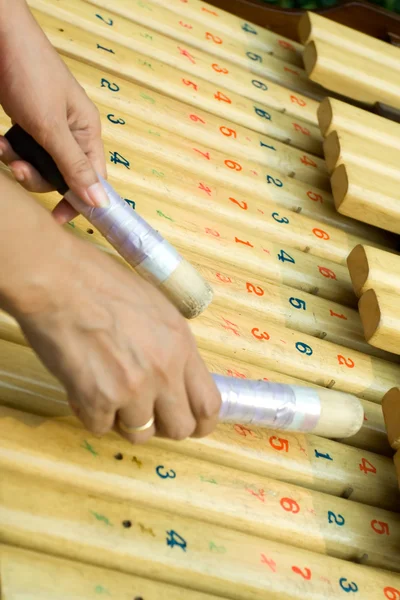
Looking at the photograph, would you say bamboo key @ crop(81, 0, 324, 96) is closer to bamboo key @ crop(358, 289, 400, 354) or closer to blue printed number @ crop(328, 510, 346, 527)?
bamboo key @ crop(358, 289, 400, 354)

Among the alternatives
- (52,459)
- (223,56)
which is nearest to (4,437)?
(52,459)

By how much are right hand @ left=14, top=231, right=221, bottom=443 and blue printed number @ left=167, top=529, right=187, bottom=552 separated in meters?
0.13

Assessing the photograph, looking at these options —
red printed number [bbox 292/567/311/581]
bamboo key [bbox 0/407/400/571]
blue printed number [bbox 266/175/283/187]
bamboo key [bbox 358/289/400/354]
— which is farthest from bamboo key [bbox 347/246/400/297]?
red printed number [bbox 292/567/311/581]

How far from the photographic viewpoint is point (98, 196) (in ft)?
3.00

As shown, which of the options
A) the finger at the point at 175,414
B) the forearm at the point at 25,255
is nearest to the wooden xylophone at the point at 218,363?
the finger at the point at 175,414

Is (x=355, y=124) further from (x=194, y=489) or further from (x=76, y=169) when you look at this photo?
(x=194, y=489)

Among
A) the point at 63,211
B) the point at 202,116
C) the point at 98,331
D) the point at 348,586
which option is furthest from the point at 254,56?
the point at 348,586

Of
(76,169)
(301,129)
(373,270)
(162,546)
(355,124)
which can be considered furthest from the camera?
(301,129)

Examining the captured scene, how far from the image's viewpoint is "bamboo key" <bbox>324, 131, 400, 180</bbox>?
1281 mm

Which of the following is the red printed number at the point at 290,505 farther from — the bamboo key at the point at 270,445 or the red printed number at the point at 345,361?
the red printed number at the point at 345,361

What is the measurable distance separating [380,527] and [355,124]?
2.64 feet

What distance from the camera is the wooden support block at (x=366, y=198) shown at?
1.23 meters

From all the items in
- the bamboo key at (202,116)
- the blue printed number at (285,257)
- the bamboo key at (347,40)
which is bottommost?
the blue printed number at (285,257)

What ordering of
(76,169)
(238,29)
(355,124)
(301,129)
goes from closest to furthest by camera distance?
1. (76,169)
2. (355,124)
3. (301,129)
4. (238,29)
